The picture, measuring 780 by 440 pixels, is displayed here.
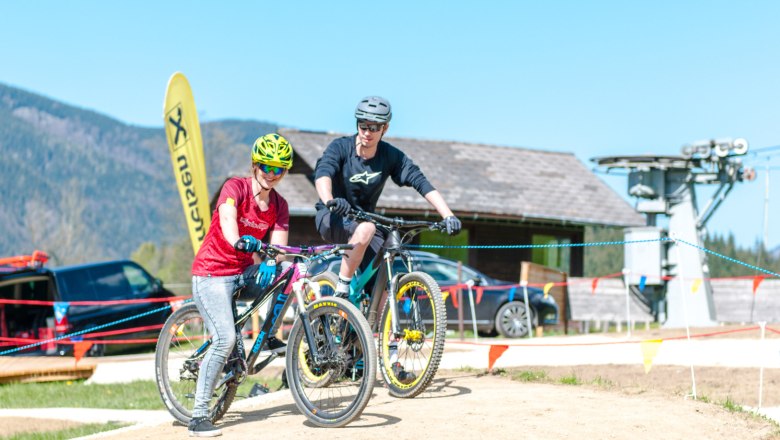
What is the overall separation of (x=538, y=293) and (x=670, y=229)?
4.80 m

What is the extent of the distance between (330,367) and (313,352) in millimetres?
148

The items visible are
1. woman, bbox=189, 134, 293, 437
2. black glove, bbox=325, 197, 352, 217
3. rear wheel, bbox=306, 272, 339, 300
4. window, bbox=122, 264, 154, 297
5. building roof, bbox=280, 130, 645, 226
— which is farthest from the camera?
building roof, bbox=280, 130, 645, 226

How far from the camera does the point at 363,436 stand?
661cm

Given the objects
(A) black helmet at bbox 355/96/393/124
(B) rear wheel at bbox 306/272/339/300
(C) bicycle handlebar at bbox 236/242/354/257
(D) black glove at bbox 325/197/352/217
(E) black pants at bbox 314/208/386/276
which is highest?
(A) black helmet at bbox 355/96/393/124

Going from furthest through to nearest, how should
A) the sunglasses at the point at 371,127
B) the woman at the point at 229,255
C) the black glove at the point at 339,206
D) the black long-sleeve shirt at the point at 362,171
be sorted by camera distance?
the black long-sleeve shirt at the point at 362,171, the sunglasses at the point at 371,127, the black glove at the point at 339,206, the woman at the point at 229,255

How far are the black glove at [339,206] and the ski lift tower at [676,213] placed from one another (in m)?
16.8

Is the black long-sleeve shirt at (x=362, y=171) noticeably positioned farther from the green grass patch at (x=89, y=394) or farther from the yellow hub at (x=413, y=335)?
the green grass patch at (x=89, y=394)

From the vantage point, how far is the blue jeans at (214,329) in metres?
7.23

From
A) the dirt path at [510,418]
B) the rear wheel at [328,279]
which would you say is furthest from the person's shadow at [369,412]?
the rear wheel at [328,279]

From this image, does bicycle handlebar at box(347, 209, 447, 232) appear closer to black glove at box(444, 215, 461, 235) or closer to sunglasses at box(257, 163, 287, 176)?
black glove at box(444, 215, 461, 235)

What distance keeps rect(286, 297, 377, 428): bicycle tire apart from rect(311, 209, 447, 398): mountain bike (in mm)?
702

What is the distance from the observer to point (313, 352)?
6973 mm

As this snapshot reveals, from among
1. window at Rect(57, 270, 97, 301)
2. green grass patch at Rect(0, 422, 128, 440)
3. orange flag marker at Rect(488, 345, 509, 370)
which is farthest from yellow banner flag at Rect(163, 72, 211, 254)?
orange flag marker at Rect(488, 345, 509, 370)

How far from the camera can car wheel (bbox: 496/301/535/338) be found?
2056cm
